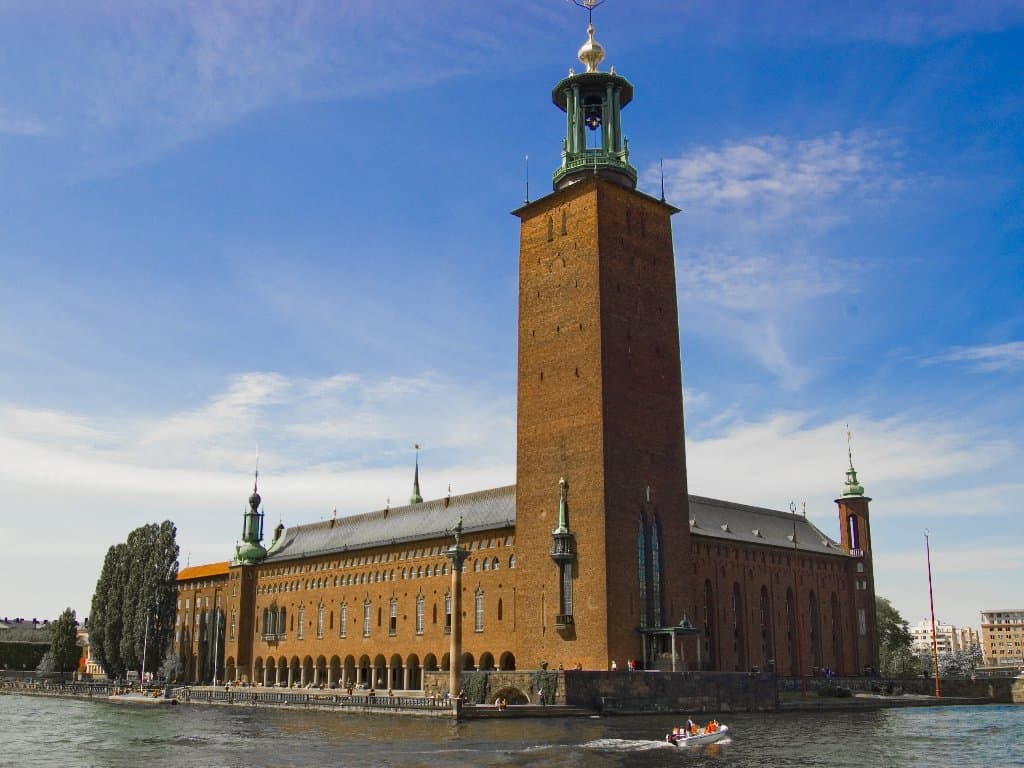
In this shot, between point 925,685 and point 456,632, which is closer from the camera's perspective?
point 456,632

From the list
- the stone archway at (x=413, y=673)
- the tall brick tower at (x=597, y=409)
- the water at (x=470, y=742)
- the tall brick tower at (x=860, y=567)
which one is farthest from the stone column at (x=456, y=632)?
the tall brick tower at (x=860, y=567)

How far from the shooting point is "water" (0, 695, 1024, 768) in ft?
112

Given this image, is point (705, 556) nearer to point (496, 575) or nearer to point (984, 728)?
point (496, 575)

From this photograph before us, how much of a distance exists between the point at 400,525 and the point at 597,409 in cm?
2809

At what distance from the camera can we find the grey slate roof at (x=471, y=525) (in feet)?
244

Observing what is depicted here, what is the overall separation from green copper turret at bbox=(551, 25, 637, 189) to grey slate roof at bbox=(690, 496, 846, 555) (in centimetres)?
2548

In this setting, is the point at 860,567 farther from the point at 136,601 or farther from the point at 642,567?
the point at 136,601

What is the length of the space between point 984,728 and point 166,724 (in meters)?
39.7

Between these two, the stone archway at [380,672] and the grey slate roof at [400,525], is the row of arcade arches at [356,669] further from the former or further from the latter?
the grey slate roof at [400,525]

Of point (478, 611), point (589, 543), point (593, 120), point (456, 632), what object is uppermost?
point (593, 120)

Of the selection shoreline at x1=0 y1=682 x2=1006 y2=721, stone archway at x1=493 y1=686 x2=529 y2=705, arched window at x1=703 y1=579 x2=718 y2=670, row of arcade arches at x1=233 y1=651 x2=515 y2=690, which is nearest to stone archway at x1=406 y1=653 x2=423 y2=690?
row of arcade arches at x1=233 y1=651 x2=515 y2=690

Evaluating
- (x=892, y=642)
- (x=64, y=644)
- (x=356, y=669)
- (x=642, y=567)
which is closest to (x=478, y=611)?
(x=642, y=567)

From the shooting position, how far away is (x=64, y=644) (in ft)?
316

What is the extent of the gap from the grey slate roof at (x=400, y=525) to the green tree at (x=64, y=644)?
1840 cm
